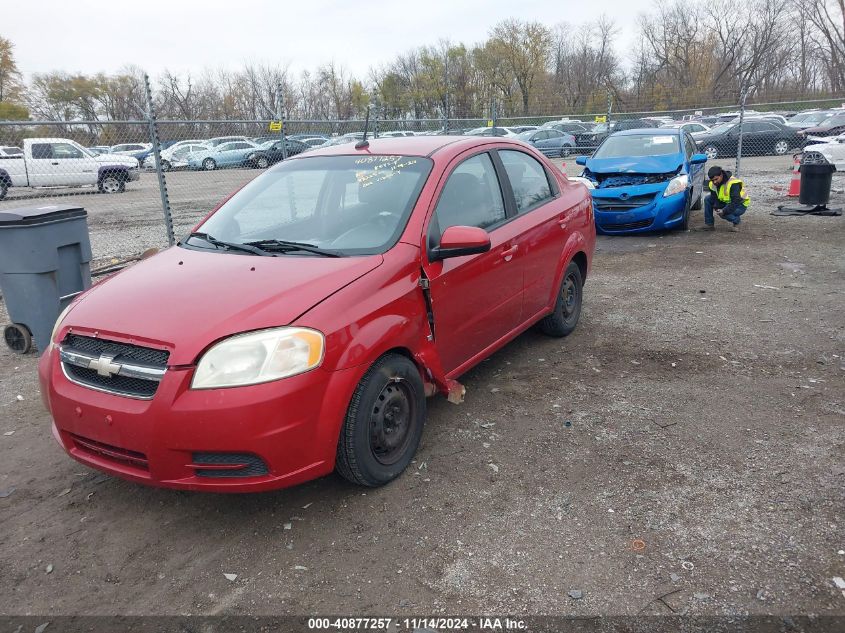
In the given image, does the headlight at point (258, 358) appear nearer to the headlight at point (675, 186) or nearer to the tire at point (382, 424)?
the tire at point (382, 424)

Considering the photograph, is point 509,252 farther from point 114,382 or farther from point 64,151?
point 64,151

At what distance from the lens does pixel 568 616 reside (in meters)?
2.41

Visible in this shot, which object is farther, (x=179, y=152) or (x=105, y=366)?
(x=179, y=152)

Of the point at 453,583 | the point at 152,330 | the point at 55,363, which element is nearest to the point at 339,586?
the point at 453,583

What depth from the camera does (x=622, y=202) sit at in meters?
9.98

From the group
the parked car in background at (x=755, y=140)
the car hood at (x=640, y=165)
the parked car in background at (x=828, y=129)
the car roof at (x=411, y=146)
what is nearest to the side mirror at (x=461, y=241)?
the car roof at (x=411, y=146)

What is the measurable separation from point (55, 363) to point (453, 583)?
2.15 m

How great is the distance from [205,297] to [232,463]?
0.80 metres

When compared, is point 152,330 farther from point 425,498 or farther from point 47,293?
point 47,293

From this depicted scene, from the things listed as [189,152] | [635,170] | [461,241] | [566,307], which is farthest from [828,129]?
[461,241]

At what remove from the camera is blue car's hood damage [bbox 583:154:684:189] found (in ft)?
32.0

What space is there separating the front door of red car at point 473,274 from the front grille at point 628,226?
624cm

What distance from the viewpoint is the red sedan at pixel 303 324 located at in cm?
269

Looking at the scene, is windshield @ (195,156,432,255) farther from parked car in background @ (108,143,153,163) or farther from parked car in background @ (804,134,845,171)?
parked car in background @ (108,143,153,163)
